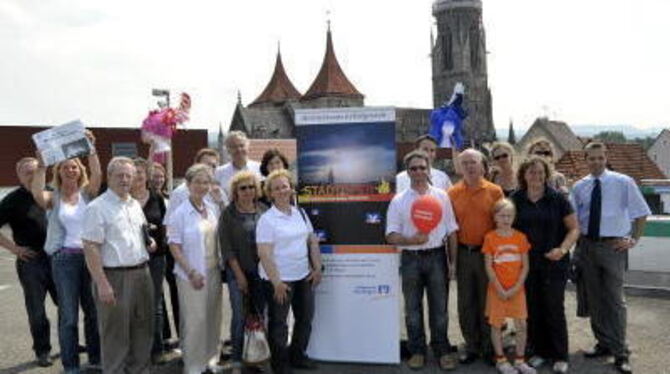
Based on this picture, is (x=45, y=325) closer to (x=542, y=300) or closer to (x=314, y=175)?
(x=314, y=175)

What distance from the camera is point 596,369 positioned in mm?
5672

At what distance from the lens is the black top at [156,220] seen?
5.99 meters

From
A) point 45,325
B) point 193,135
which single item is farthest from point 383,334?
point 193,135

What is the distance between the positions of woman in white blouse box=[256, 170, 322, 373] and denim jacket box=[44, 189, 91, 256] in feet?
6.02

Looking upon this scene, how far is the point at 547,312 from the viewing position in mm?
5660

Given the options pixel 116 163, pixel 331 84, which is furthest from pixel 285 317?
pixel 331 84

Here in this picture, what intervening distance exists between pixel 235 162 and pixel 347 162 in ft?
4.14

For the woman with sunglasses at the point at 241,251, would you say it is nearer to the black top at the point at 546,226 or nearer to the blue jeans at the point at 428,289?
the blue jeans at the point at 428,289

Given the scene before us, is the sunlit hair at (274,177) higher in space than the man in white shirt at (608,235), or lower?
higher

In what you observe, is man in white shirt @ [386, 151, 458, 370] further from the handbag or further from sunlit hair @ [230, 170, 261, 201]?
the handbag

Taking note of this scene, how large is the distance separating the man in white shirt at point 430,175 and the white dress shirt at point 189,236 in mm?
2127

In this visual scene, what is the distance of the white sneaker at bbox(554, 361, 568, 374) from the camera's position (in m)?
5.53

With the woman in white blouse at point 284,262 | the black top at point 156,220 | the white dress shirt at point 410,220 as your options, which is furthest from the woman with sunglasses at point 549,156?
the black top at point 156,220

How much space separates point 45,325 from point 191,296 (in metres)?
1.87
